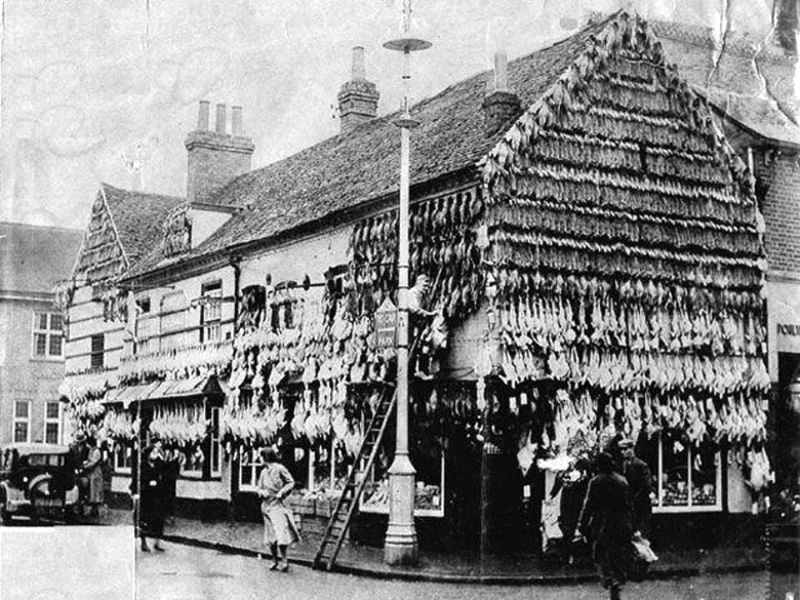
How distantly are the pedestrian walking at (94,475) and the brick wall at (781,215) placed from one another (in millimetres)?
8363

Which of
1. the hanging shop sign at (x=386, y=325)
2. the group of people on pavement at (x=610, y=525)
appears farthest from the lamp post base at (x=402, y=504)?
the group of people on pavement at (x=610, y=525)

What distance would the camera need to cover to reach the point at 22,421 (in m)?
14.3

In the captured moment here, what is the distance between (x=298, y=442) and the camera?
1606 centimetres

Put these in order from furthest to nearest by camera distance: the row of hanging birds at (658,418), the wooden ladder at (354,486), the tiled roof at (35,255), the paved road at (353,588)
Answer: the row of hanging birds at (658,418)
the wooden ladder at (354,486)
the tiled roof at (35,255)
the paved road at (353,588)

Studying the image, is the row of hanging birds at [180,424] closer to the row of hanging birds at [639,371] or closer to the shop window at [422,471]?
the shop window at [422,471]

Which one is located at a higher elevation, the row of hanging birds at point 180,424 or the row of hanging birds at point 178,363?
the row of hanging birds at point 178,363

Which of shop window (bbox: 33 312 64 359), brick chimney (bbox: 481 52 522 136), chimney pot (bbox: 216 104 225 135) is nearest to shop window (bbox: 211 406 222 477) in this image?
shop window (bbox: 33 312 64 359)

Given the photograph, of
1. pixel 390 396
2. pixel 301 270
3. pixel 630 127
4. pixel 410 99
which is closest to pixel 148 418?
pixel 301 270

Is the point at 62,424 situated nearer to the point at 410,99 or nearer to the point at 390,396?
the point at 390,396

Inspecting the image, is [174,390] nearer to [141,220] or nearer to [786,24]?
[141,220]

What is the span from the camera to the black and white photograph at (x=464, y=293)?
13172 mm

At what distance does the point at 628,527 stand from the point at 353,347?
4212 millimetres

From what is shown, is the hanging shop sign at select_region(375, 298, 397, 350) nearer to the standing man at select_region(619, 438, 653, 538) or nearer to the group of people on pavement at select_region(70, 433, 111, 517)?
the standing man at select_region(619, 438, 653, 538)

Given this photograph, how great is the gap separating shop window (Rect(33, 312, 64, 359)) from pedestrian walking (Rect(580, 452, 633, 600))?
6.65 m
